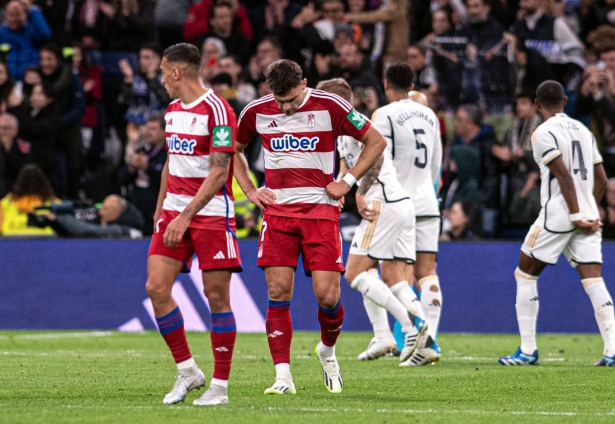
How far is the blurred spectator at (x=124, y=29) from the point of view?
1919 cm

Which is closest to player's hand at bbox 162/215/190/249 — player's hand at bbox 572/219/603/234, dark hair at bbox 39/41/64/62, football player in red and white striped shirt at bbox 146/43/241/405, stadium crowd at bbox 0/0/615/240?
football player in red and white striped shirt at bbox 146/43/241/405

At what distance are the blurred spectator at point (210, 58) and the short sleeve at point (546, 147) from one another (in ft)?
25.7

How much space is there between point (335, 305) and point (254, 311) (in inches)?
265

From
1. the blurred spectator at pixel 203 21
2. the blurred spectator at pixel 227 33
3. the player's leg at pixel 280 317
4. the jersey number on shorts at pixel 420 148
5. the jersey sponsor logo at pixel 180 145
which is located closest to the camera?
the jersey sponsor logo at pixel 180 145

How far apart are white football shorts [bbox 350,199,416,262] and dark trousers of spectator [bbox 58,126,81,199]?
8.07m

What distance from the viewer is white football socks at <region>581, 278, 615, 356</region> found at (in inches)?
429

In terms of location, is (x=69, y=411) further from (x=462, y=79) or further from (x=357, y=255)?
(x=462, y=79)

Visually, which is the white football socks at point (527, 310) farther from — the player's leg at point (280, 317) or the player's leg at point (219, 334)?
the player's leg at point (219, 334)

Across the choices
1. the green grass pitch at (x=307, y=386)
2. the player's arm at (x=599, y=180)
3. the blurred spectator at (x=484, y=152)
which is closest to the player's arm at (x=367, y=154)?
the green grass pitch at (x=307, y=386)

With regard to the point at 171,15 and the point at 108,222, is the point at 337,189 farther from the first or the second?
the point at 171,15

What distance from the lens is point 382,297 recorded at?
10.6m

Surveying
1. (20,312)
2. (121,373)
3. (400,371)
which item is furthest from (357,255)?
(20,312)

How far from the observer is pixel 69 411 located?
22.7ft

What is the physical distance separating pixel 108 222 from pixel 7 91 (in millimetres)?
3545
